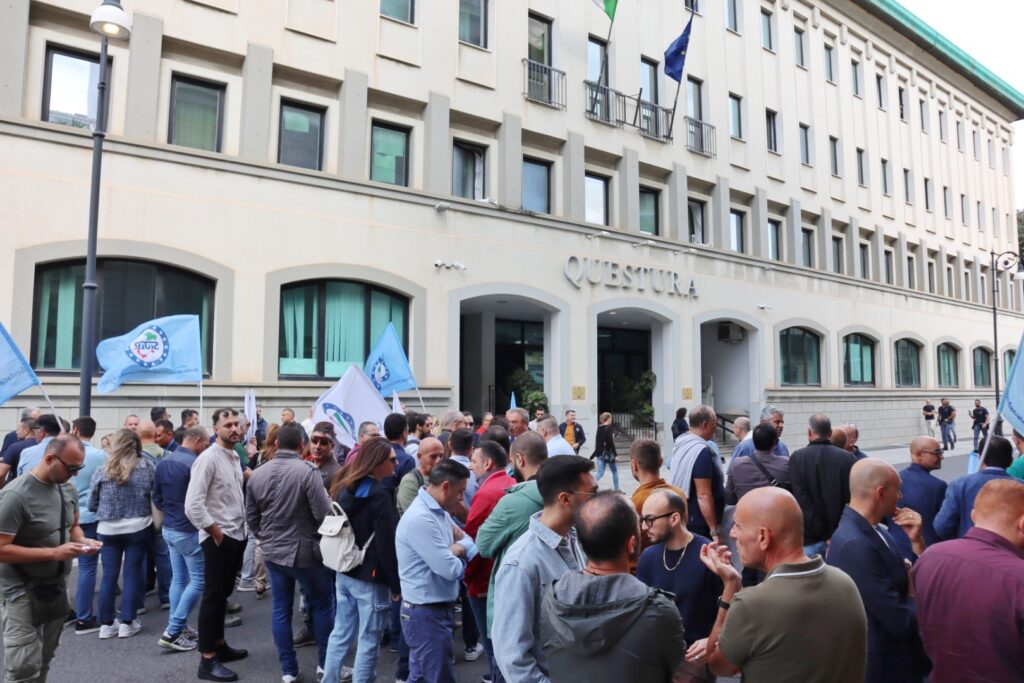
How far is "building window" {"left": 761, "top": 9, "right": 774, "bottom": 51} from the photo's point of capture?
24859 millimetres

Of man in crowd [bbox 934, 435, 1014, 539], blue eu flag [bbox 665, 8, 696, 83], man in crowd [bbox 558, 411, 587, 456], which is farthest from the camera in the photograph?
blue eu flag [bbox 665, 8, 696, 83]

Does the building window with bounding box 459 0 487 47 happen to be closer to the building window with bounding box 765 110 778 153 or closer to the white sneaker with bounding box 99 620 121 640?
the building window with bounding box 765 110 778 153

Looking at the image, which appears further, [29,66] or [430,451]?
[29,66]

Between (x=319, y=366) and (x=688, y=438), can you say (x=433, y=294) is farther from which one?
(x=688, y=438)

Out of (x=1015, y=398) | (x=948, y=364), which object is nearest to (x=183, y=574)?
(x=1015, y=398)

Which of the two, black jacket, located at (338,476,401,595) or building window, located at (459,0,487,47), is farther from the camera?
building window, located at (459,0,487,47)

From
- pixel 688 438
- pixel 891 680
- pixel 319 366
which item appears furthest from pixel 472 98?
pixel 891 680

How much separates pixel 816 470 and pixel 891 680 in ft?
9.15

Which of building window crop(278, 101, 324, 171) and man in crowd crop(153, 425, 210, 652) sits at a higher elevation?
building window crop(278, 101, 324, 171)

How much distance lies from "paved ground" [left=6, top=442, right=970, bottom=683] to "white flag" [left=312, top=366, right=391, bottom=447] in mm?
2377

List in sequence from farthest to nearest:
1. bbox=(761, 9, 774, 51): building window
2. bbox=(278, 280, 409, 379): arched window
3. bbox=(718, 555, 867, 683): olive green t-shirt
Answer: bbox=(761, 9, 774, 51): building window < bbox=(278, 280, 409, 379): arched window < bbox=(718, 555, 867, 683): olive green t-shirt

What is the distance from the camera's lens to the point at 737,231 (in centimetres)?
2331

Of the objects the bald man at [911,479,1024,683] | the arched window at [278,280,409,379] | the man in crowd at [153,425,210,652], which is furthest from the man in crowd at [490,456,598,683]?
the arched window at [278,280,409,379]

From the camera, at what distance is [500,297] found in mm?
17141
